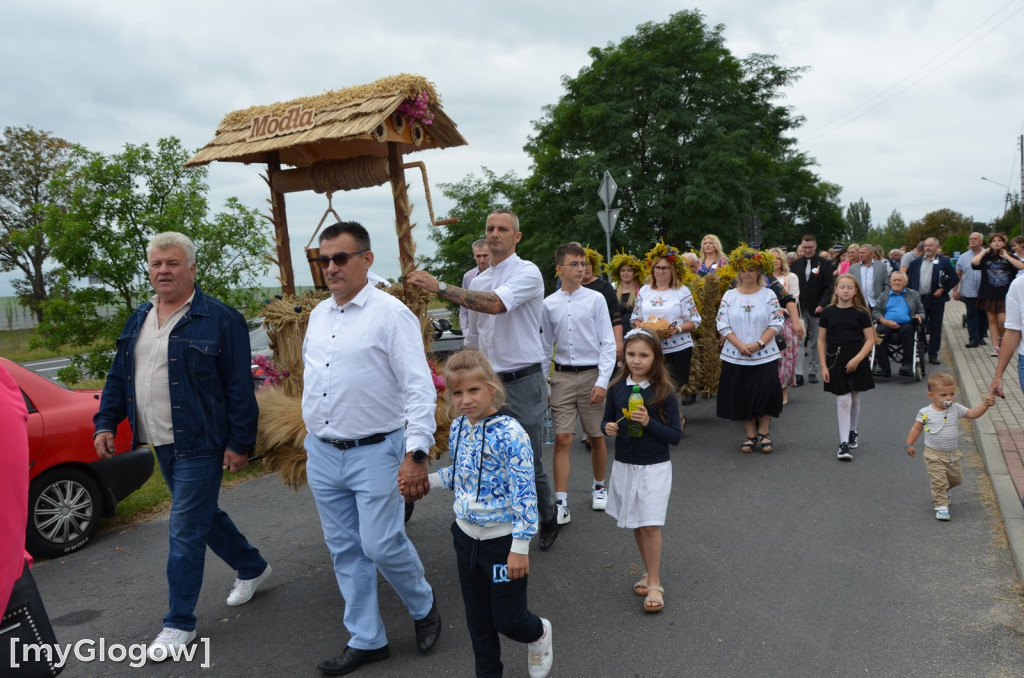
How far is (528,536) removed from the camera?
294cm

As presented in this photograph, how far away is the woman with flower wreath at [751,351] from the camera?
23.2 ft

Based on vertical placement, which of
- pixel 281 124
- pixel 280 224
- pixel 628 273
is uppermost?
pixel 281 124

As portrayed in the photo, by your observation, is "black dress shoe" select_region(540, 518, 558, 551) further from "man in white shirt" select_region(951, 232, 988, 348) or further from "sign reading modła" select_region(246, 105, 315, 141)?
"man in white shirt" select_region(951, 232, 988, 348)

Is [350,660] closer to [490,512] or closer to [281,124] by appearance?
[490,512]

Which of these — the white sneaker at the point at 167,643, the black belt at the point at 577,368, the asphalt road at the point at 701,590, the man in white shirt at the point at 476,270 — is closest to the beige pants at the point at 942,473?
the asphalt road at the point at 701,590

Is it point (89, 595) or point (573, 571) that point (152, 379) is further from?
point (573, 571)

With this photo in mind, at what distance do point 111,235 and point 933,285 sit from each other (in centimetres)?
1217

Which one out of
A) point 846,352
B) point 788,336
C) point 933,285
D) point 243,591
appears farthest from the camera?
point 933,285

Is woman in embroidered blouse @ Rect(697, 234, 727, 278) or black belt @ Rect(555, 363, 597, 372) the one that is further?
woman in embroidered blouse @ Rect(697, 234, 727, 278)

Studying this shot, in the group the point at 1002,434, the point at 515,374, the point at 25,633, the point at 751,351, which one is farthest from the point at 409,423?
the point at 1002,434

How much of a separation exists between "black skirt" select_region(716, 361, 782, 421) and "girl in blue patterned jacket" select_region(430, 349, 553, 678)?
454 cm

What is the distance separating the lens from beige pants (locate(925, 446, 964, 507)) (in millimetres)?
5168

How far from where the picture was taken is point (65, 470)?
5355mm

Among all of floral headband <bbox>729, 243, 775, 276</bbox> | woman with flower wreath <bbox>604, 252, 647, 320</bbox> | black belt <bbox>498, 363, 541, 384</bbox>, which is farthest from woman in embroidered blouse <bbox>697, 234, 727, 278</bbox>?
black belt <bbox>498, 363, 541, 384</bbox>
